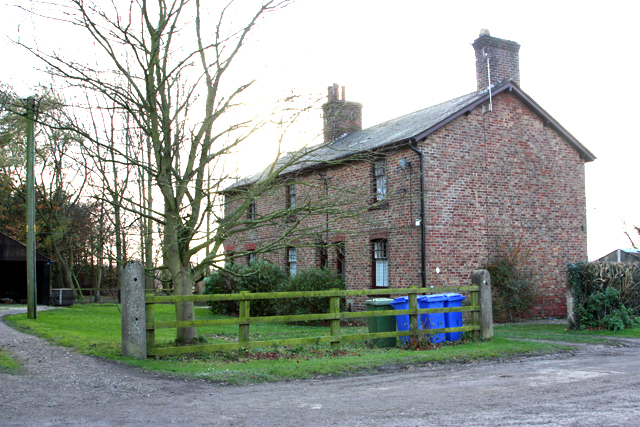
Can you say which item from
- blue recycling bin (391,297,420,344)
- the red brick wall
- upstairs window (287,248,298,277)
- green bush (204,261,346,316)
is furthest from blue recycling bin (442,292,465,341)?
upstairs window (287,248,298,277)

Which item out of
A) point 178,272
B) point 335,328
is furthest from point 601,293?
point 178,272

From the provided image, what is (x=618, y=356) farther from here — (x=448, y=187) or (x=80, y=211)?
(x=80, y=211)

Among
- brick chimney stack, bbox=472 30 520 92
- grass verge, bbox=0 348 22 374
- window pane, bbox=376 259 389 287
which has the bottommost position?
grass verge, bbox=0 348 22 374

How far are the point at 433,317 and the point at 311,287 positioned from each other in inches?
298

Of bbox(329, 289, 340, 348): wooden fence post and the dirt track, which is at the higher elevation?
bbox(329, 289, 340, 348): wooden fence post

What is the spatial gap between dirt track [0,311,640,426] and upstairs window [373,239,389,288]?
386 inches

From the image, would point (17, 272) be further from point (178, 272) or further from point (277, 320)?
point (277, 320)

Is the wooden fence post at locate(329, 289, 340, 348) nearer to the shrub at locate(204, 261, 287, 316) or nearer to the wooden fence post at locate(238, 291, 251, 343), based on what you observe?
the wooden fence post at locate(238, 291, 251, 343)

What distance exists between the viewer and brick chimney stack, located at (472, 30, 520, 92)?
64.0ft

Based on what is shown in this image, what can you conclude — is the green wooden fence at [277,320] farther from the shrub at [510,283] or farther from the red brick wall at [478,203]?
the shrub at [510,283]

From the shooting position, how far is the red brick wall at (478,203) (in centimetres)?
1745

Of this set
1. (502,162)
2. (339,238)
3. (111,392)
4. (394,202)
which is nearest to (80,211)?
(339,238)

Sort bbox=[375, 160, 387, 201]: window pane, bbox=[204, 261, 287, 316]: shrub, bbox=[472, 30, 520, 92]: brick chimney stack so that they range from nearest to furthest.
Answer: bbox=[375, 160, 387, 201]: window pane < bbox=[472, 30, 520, 92]: brick chimney stack < bbox=[204, 261, 287, 316]: shrub

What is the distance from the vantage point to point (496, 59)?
64.2 feet
